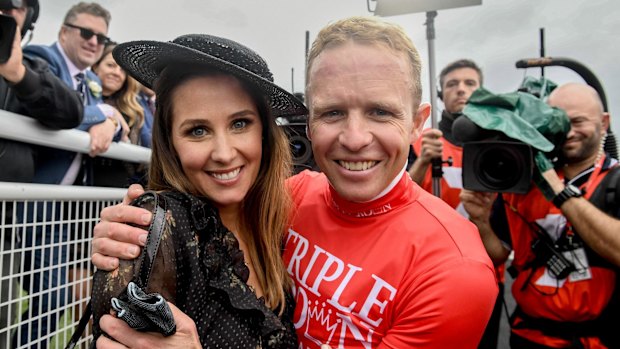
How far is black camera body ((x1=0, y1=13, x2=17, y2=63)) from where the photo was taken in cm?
143

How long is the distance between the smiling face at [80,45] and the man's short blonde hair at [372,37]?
1.90 metres

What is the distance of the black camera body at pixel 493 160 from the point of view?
207 centimetres

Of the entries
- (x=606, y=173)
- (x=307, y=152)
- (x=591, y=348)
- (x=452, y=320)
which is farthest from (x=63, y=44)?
(x=591, y=348)

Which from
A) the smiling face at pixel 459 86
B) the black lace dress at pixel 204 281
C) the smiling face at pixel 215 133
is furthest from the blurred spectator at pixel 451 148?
the black lace dress at pixel 204 281

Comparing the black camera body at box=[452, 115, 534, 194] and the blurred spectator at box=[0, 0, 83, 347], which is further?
the black camera body at box=[452, 115, 534, 194]

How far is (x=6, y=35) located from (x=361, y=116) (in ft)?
4.04

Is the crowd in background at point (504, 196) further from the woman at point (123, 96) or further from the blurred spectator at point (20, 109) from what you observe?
the woman at point (123, 96)

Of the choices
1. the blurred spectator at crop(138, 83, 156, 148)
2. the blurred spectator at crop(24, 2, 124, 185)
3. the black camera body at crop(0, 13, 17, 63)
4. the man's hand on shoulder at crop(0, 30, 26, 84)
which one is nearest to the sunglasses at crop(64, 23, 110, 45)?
the blurred spectator at crop(24, 2, 124, 185)

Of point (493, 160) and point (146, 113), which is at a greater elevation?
point (146, 113)

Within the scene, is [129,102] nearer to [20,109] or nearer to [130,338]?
[20,109]

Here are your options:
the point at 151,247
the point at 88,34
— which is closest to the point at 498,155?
the point at 151,247

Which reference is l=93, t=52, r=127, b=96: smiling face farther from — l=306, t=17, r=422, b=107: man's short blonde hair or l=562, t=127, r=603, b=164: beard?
l=562, t=127, r=603, b=164: beard

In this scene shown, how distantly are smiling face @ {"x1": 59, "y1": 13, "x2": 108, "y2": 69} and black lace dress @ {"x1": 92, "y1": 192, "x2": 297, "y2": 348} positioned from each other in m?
2.02

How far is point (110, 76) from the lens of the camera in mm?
3254
